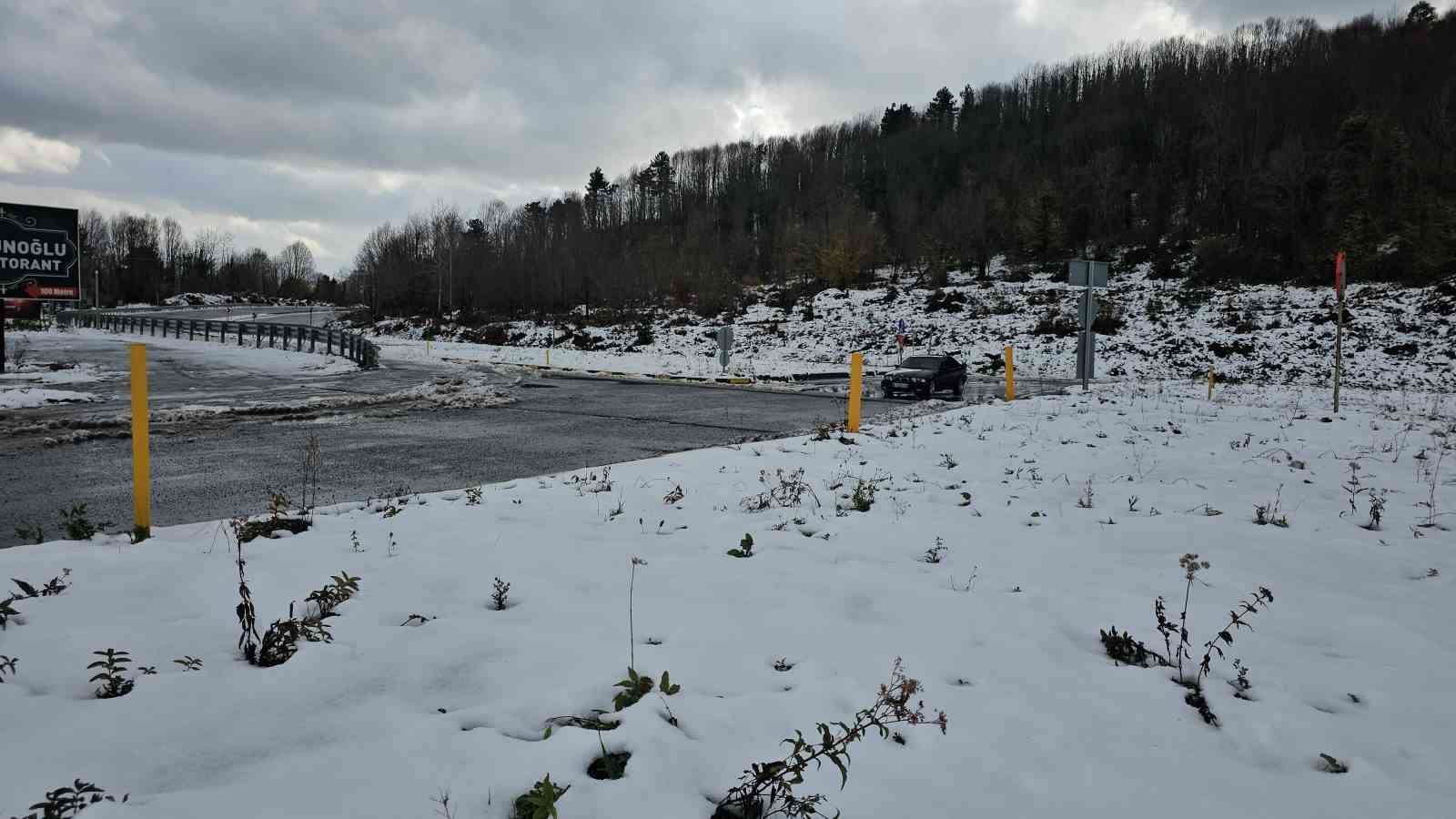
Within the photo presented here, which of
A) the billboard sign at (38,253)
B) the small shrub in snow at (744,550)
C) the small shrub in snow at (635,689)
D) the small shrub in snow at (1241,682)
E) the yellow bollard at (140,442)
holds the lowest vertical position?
the small shrub in snow at (1241,682)

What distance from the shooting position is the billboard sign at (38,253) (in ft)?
62.7

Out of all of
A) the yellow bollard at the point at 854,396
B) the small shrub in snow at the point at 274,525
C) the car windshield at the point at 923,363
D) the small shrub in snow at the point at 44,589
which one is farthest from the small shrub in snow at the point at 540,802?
the car windshield at the point at 923,363

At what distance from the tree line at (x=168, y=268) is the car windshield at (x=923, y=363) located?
108 metres

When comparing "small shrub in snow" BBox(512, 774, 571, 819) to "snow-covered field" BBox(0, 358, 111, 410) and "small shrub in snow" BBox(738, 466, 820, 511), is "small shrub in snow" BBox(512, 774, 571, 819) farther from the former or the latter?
"snow-covered field" BBox(0, 358, 111, 410)

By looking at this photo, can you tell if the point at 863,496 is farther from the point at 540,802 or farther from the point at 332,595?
the point at 540,802

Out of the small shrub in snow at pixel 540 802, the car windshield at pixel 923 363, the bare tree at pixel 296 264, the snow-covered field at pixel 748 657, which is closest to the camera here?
the small shrub in snow at pixel 540 802

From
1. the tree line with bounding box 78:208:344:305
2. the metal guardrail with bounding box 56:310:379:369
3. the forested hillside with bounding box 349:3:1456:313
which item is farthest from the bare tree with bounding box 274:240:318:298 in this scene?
the metal guardrail with bounding box 56:310:379:369

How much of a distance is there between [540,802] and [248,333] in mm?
51501

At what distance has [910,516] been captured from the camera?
6.46 m

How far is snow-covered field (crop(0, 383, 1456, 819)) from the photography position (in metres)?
2.64

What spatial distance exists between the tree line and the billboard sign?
93139 mm

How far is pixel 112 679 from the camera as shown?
3.06 m

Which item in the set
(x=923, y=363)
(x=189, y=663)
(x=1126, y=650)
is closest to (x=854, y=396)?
(x=1126, y=650)

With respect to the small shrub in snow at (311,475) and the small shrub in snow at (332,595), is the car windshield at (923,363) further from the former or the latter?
the small shrub in snow at (332,595)
